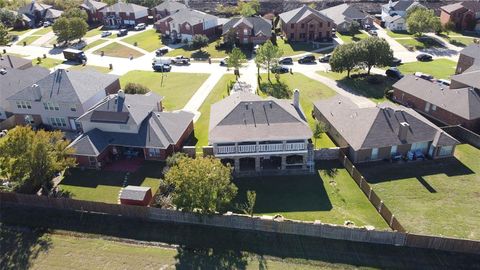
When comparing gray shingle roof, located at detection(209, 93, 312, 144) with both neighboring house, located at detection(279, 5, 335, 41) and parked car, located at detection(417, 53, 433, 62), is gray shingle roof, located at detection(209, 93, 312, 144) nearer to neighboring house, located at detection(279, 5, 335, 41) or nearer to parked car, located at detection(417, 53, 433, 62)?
parked car, located at detection(417, 53, 433, 62)

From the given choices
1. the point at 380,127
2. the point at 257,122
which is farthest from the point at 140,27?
the point at 380,127

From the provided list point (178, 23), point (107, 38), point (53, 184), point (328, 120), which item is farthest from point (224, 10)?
point (53, 184)

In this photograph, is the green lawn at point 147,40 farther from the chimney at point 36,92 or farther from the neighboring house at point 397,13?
the neighboring house at point 397,13

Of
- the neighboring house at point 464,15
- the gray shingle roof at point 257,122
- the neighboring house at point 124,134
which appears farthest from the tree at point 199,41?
the neighboring house at point 464,15

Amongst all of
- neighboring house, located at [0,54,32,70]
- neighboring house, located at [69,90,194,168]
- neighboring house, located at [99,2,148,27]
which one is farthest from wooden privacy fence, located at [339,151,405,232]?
neighboring house, located at [99,2,148,27]

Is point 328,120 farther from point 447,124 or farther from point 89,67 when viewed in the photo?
point 89,67

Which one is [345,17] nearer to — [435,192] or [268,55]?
[268,55]
